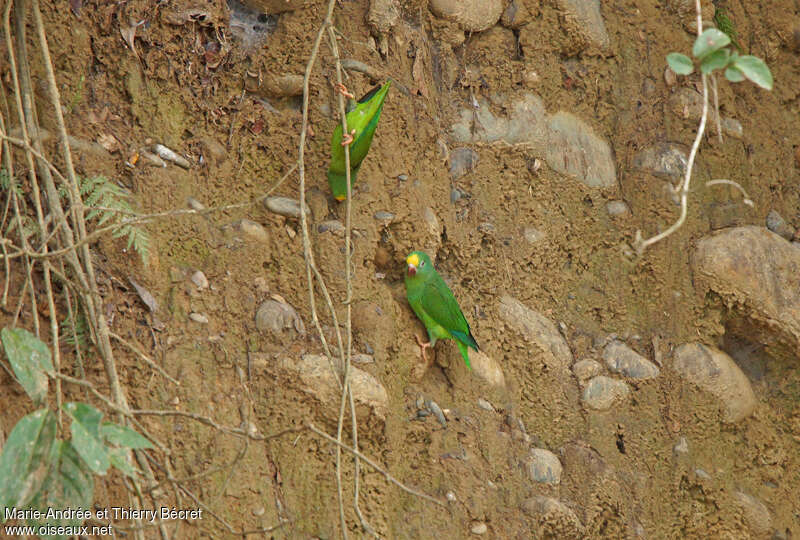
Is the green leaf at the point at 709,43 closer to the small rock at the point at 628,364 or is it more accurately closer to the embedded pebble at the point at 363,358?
the embedded pebble at the point at 363,358

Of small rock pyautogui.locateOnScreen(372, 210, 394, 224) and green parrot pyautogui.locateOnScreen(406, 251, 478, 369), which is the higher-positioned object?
small rock pyautogui.locateOnScreen(372, 210, 394, 224)

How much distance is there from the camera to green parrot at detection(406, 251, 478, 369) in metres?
3.90

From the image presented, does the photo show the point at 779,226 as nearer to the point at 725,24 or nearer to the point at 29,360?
the point at 725,24

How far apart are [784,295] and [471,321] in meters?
1.79

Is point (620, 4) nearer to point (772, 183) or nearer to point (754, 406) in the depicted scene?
point (772, 183)

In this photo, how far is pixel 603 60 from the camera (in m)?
4.86

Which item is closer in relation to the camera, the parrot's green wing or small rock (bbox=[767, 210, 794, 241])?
the parrot's green wing

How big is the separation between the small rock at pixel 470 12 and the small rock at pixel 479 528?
258 centimetres

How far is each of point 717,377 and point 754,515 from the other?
2.41 feet

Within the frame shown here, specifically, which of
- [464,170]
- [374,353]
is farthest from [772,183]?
[374,353]

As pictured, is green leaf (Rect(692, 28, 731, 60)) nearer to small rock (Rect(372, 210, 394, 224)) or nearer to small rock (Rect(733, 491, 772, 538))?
small rock (Rect(372, 210, 394, 224))

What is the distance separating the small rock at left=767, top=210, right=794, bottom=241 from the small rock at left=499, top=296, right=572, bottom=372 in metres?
1.55

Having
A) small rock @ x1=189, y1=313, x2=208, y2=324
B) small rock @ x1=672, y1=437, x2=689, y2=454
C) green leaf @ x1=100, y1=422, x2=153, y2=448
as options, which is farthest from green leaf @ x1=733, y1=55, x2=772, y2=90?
small rock @ x1=672, y1=437, x2=689, y2=454

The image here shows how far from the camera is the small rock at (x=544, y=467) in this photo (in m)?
3.99
